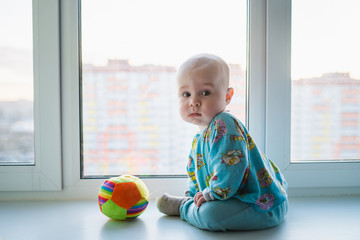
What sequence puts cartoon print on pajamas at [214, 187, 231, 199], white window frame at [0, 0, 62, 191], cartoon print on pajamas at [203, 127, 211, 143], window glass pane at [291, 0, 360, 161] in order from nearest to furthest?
cartoon print on pajamas at [214, 187, 231, 199] → cartoon print on pajamas at [203, 127, 211, 143] → white window frame at [0, 0, 62, 191] → window glass pane at [291, 0, 360, 161]

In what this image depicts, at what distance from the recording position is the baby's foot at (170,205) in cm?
103

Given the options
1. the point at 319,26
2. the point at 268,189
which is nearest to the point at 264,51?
the point at 319,26

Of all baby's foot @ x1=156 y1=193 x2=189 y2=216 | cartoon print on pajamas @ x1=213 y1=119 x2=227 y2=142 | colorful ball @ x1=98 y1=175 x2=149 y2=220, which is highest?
cartoon print on pajamas @ x1=213 y1=119 x2=227 y2=142

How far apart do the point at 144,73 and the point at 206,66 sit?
1.15 ft

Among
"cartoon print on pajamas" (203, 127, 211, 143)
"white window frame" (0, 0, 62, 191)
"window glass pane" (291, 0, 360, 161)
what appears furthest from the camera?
"window glass pane" (291, 0, 360, 161)

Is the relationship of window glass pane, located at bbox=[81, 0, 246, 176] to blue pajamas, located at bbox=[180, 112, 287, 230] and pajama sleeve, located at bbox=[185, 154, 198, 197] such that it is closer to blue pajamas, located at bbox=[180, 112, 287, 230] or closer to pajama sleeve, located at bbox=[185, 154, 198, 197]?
pajama sleeve, located at bbox=[185, 154, 198, 197]

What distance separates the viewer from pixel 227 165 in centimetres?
87

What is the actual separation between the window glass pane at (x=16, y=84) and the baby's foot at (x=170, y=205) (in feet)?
1.72

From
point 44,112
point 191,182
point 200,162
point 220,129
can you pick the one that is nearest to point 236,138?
point 220,129

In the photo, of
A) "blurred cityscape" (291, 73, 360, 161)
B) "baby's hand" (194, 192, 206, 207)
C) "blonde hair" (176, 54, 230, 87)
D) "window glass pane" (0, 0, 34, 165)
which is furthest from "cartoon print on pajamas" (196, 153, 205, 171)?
"window glass pane" (0, 0, 34, 165)

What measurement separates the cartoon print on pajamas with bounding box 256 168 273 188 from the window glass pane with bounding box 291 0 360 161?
1.34 ft

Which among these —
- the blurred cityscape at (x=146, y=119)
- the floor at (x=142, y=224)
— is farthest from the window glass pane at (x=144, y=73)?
the floor at (x=142, y=224)

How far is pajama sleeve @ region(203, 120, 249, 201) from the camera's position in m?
0.87

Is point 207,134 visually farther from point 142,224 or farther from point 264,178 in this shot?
point 142,224
